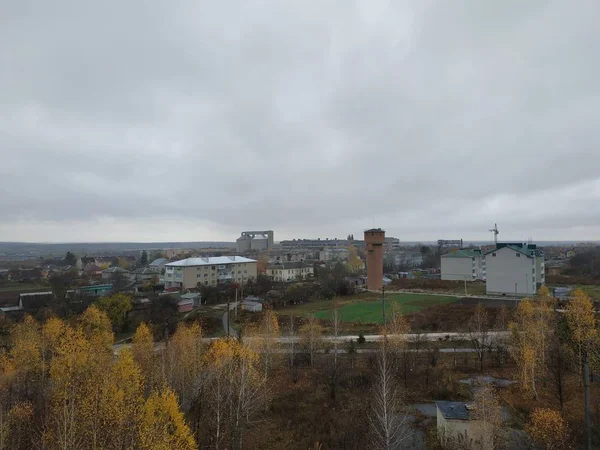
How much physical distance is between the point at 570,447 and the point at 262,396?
10.9 meters

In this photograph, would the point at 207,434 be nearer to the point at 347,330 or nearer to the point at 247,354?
the point at 247,354

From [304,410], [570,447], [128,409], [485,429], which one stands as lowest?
[304,410]

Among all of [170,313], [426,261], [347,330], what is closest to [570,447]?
[347,330]

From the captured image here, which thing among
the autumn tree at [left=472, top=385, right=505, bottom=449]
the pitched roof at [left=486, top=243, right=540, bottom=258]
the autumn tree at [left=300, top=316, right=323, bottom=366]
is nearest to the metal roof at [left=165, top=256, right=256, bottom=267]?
the autumn tree at [left=300, top=316, right=323, bottom=366]

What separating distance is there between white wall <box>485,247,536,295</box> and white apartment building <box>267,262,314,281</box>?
32271 mm

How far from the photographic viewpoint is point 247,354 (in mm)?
14805

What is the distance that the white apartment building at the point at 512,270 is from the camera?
136ft

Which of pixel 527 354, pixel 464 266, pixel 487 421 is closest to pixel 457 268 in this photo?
pixel 464 266

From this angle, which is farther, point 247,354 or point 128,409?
point 247,354

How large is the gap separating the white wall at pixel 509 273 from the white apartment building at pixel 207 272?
33.4 m

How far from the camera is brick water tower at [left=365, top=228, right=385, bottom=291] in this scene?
174 ft

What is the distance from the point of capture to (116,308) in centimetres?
3091

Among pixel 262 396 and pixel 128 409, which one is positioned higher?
pixel 128 409

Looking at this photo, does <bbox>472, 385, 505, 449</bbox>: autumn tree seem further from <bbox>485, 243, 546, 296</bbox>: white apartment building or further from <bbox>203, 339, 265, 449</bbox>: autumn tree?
<bbox>485, 243, 546, 296</bbox>: white apartment building
